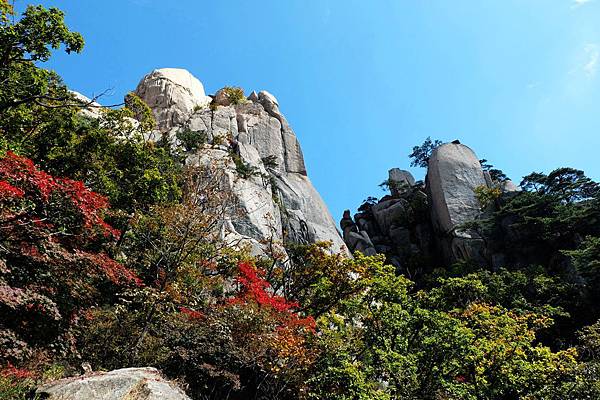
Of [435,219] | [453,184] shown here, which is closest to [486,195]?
[453,184]

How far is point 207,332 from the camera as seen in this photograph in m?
9.88

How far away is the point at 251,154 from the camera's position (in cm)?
2891

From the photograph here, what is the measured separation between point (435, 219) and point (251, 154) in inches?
614

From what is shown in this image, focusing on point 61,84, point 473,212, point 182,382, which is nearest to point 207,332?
point 182,382

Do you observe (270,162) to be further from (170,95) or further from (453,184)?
(453,184)

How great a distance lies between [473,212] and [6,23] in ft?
98.4

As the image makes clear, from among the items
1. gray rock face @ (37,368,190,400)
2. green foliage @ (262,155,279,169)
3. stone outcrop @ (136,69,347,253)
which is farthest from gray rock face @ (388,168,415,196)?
gray rock face @ (37,368,190,400)

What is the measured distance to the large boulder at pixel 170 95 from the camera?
3183 centimetres

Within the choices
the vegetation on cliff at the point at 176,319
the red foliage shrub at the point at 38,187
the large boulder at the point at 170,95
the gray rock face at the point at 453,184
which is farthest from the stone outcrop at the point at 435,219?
the red foliage shrub at the point at 38,187

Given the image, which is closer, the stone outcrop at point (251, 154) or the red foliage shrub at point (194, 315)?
the red foliage shrub at point (194, 315)

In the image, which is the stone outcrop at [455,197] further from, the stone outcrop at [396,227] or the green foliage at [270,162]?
the green foliage at [270,162]

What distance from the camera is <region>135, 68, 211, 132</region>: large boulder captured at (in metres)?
31.8

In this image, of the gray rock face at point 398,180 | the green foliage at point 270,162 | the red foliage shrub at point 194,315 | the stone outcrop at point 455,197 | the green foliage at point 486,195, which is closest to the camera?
the red foliage shrub at point 194,315

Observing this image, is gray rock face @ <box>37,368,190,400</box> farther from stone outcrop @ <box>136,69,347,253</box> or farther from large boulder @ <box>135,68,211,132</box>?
large boulder @ <box>135,68,211,132</box>
